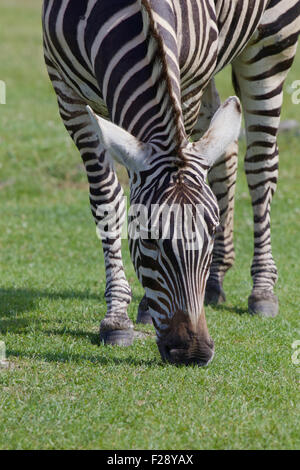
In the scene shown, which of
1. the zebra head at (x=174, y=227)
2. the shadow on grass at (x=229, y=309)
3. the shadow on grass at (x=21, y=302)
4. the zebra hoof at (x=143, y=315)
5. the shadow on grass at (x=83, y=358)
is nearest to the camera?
the zebra head at (x=174, y=227)

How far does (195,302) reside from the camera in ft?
14.3

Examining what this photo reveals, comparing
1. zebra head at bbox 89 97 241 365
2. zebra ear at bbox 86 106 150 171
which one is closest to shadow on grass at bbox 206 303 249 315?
zebra head at bbox 89 97 241 365

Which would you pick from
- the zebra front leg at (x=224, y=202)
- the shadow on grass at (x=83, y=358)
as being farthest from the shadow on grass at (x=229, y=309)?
the shadow on grass at (x=83, y=358)

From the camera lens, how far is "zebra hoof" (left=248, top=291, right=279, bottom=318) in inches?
273

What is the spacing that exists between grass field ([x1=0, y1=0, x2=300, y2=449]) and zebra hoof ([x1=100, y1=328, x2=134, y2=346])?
0.26 ft

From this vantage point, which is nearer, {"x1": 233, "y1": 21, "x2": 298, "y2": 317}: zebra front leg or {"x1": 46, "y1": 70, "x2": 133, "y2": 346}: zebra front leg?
{"x1": 46, "y1": 70, "x2": 133, "y2": 346}: zebra front leg

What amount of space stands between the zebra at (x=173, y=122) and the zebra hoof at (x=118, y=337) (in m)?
0.01

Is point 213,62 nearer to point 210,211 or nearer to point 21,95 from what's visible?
point 210,211

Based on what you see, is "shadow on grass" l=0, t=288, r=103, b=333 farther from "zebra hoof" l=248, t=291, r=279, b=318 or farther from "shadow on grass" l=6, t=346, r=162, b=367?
"zebra hoof" l=248, t=291, r=279, b=318

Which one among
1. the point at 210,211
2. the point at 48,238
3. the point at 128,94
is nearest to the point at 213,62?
the point at 128,94

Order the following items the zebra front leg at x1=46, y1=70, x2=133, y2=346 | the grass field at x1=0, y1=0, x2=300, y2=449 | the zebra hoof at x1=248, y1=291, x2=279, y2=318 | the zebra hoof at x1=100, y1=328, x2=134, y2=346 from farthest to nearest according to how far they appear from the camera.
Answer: the zebra hoof at x1=248, y1=291, x2=279, y2=318 → the zebra front leg at x1=46, y1=70, x2=133, y2=346 → the zebra hoof at x1=100, y1=328, x2=134, y2=346 → the grass field at x1=0, y1=0, x2=300, y2=449

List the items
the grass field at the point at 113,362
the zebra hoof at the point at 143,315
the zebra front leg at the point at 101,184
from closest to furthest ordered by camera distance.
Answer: the grass field at the point at 113,362
the zebra front leg at the point at 101,184
the zebra hoof at the point at 143,315

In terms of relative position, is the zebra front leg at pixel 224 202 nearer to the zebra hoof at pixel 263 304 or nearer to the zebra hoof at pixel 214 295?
the zebra hoof at pixel 214 295

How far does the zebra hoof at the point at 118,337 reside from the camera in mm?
5762
